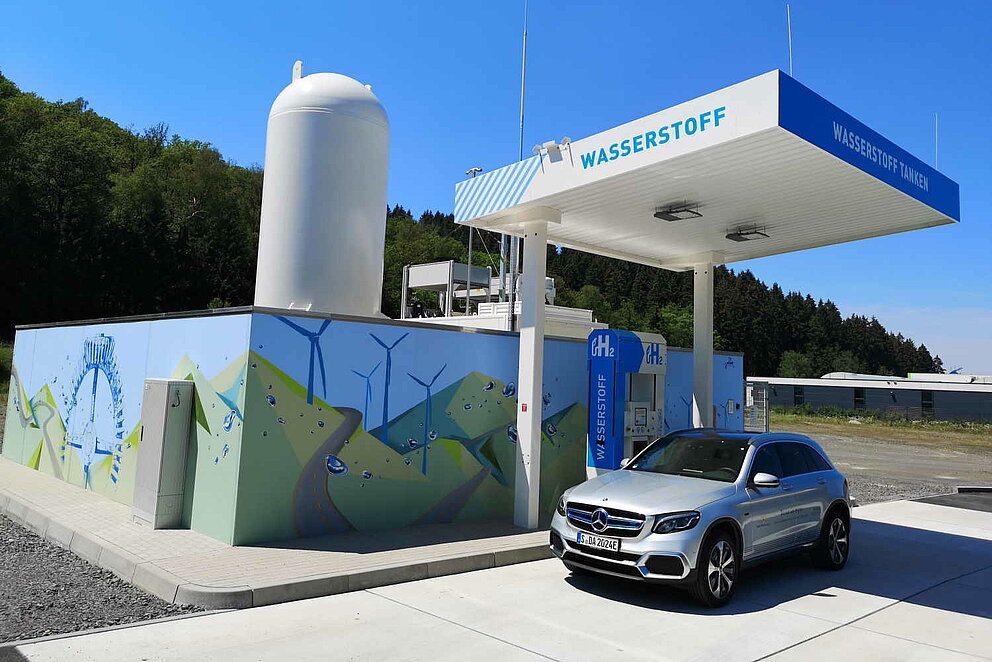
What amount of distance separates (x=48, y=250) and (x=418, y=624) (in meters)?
46.3

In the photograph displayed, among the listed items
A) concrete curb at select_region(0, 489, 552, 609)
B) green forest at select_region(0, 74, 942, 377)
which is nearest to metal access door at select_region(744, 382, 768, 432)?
concrete curb at select_region(0, 489, 552, 609)

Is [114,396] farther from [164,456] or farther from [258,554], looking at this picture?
[258,554]

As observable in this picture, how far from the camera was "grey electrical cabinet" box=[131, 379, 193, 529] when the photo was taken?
8.55m

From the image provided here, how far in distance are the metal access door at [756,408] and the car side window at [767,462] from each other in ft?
26.9

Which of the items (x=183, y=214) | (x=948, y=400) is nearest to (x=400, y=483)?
(x=183, y=214)

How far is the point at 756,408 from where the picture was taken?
16188 millimetres

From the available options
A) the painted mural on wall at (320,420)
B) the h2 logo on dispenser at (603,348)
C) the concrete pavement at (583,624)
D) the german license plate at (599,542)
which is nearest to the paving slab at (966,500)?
the concrete pavement at (583,624)

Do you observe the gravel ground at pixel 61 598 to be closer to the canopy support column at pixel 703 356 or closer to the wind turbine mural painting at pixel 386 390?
the wind turbine mural painting at pixel 386 390

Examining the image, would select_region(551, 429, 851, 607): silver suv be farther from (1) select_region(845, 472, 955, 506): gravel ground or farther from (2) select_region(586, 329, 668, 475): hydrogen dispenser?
(1) select_region(845, 472, 955, 506): gravel ground

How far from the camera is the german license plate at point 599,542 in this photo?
6535 millimetres

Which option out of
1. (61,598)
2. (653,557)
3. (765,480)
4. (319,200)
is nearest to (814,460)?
(765,480)

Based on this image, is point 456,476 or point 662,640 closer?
point 662,640

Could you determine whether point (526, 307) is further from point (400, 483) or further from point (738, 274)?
point (738, 274)

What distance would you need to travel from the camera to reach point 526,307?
10008 millimetres
